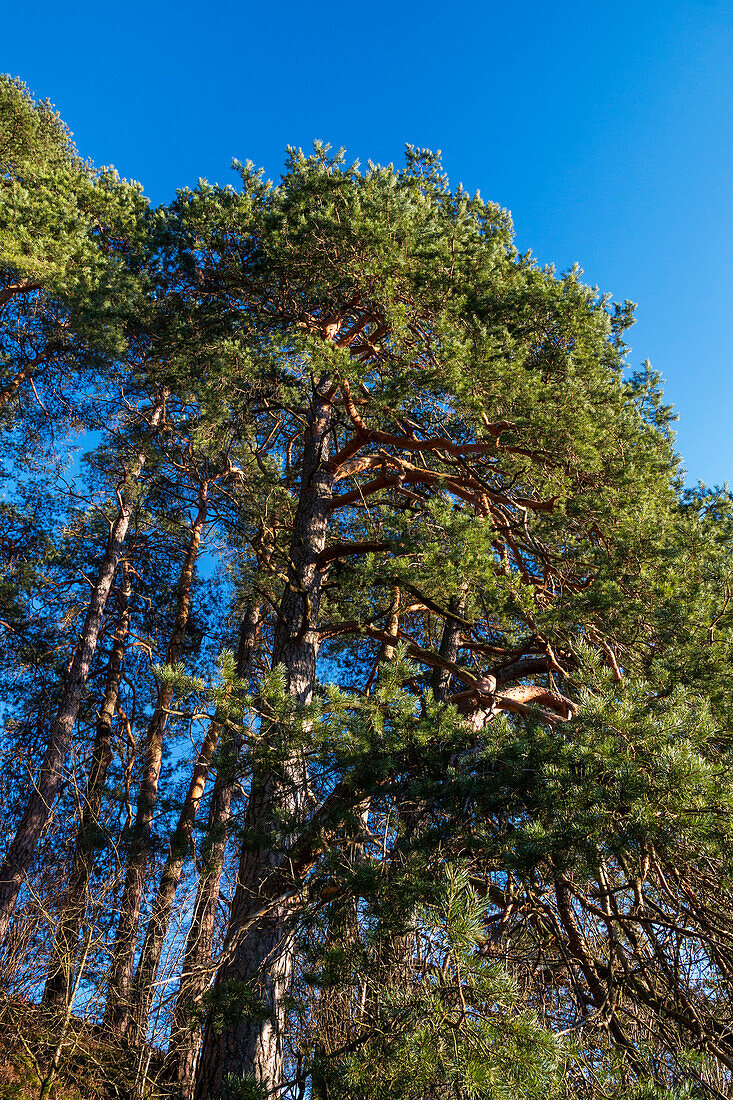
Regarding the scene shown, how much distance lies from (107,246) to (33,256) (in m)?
3.01

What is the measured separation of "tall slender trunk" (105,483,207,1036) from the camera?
15.8 ft

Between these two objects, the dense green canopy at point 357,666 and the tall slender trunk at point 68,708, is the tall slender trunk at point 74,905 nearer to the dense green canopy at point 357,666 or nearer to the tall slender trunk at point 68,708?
the dense green canopy at point 357,666

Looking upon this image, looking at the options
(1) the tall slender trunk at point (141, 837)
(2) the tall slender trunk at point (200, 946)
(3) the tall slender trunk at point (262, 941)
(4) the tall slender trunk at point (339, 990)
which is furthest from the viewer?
(1) the tall slender trunk at point (141, 837)

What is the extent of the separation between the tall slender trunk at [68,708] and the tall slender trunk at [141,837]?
1.10m

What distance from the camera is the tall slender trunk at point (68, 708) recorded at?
300 inches

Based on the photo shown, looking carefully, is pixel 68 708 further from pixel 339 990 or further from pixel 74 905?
pixel 339 990

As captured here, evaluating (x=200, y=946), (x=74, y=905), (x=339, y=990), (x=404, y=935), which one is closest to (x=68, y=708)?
(x=74, y=905)

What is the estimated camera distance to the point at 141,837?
17.9 feet

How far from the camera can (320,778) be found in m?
4.41

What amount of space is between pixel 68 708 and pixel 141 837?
3750 millimetres

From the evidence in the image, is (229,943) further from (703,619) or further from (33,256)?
(33,256)

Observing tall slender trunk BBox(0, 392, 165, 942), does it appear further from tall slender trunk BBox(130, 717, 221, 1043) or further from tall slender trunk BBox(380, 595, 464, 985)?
tall slender trunk BBox(380, 595, 464, 985)

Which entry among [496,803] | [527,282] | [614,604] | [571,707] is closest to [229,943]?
[496,803]

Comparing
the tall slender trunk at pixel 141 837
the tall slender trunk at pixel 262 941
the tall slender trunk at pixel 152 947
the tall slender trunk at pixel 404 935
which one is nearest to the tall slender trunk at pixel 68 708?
the tall slender trunk at pixel 141 837
